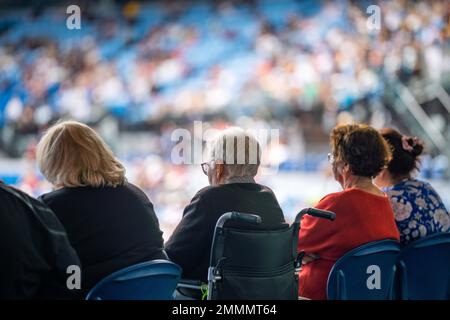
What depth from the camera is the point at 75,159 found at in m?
1.62

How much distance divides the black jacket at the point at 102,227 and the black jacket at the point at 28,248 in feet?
0.53

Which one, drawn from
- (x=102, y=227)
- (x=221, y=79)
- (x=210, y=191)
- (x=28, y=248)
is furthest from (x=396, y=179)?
(x=221, y=79)

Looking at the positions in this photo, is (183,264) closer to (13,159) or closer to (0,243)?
(0,243)

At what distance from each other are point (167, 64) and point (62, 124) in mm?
6409

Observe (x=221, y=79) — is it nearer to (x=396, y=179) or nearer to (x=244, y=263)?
(x=396, y=179)

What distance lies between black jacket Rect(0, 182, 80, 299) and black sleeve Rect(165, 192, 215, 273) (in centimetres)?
49

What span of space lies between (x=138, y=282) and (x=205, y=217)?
1.45ft

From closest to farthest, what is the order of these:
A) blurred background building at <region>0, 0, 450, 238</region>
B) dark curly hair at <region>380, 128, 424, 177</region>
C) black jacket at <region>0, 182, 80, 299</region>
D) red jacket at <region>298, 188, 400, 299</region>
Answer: black jacket at <region>0, 182, 80, 299</region>
red jacket at <region>298, 188, 400, 299</region>
dark curly hair at <region>380, 128, 424, 177</region>
blurred background building at <region>0, 0, 450, 238</region>

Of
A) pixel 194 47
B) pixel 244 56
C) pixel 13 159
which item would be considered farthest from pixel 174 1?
pixel 13 159

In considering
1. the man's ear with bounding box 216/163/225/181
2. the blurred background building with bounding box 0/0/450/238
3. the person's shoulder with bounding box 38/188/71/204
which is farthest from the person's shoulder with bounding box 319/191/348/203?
the blurred background building with bounding box 0/0/450/238

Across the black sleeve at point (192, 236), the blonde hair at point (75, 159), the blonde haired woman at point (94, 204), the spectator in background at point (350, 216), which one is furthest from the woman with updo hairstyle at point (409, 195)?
the blonde hair at point (75, 159)

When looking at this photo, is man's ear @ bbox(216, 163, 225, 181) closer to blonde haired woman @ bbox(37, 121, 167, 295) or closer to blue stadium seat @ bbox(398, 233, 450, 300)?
blonde haired woman @ bbox(37, 121, 167, 295)

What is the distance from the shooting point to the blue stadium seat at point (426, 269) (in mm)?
1856

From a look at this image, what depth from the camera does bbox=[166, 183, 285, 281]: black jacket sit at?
1.81 metres
